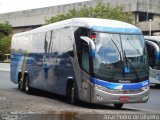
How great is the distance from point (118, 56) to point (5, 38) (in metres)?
Result: 68.4

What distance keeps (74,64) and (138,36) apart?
2.39m

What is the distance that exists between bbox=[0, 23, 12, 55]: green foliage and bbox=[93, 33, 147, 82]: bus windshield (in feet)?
214

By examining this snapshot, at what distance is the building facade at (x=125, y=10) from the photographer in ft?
216

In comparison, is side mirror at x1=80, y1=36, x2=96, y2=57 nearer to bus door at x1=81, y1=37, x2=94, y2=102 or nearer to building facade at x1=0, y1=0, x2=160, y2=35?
bus door at x1=81, y1=37, x2=94, y2=102

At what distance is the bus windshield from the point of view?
15.5 m

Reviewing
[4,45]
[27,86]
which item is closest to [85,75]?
[27,86]

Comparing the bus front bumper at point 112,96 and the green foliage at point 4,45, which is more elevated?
the bus front bumper at point 112,96

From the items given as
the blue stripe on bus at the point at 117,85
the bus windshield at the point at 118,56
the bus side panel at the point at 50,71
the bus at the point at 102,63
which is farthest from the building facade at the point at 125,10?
the blue stripe on bus at the point at 117,85

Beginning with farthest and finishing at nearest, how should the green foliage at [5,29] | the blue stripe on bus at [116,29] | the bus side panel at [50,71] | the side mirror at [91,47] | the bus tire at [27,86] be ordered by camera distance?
the green foliage at [5,29] < the bus tire at [27,86] < the bus side panel at [50,71] < the blue stripe on bus at [116,29] < the side mirror at [91,47]

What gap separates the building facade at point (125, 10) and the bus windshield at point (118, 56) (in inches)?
1737

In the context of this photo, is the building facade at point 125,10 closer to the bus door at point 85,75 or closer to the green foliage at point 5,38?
the green foliage at point 5,38

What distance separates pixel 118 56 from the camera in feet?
51.5

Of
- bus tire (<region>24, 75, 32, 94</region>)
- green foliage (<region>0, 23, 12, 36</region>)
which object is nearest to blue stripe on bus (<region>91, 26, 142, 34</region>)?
bus tire (<region>24, 75, 32, 94</region>)

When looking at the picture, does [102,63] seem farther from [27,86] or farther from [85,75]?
[27,86]
